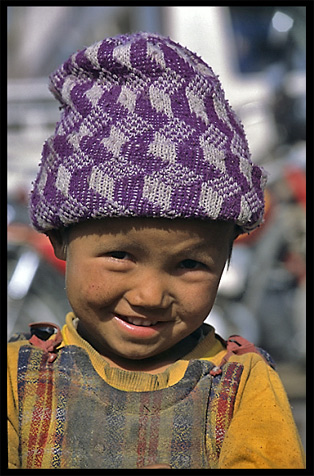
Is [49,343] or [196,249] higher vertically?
[196,249]

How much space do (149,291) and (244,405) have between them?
0.28 m

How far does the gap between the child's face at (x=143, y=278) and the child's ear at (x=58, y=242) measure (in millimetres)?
46

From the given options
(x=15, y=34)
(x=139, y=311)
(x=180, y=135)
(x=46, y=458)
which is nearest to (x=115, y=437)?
(x=46, y=458)

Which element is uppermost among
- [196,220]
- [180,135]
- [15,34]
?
[180,135]

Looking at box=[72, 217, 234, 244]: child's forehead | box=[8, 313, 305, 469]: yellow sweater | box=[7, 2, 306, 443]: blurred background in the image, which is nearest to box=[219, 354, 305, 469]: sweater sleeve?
box=[8, 313, 305, 469]: yellow sweater

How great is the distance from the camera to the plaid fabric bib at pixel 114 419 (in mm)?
1101

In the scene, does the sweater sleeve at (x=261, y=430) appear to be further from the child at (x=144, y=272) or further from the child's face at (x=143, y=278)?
the child's face at (x=143, y=278)

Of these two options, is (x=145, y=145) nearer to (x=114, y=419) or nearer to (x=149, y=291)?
(x=149, y=291)

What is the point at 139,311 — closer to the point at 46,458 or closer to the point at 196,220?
the point at 196,220

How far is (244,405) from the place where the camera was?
1136 millimetres

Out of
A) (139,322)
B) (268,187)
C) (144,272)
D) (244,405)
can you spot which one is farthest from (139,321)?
(268,187)

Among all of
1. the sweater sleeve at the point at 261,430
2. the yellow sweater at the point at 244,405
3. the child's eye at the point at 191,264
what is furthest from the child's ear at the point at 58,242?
the sweater sleeve at the point at 261,430

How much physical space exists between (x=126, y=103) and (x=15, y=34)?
5463 millimetres
